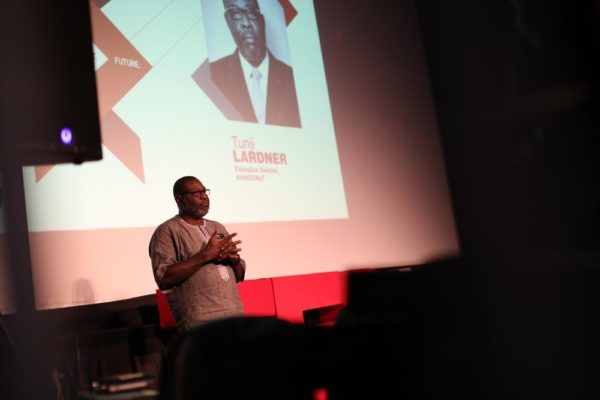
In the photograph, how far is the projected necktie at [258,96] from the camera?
4309 mm

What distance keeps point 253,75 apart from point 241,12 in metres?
0.40

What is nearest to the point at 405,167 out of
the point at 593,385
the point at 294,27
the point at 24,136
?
the point at 294,27

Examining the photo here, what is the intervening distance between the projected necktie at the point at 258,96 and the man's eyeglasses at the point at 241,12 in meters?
0.34

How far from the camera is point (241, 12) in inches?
170

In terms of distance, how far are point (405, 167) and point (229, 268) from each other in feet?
9.99

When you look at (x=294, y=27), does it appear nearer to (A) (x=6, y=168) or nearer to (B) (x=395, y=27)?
(B) (x=395, y=27)

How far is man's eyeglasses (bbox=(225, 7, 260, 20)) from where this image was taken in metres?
4.25

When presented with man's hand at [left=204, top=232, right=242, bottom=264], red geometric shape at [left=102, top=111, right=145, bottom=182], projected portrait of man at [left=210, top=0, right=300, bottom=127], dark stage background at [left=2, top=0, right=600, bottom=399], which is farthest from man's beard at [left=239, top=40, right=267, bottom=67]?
dark stage background at [left=2, top=0, right=600, bottom=399]

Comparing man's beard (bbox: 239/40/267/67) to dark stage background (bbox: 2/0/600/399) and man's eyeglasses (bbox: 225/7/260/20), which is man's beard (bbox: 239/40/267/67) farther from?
dark stage background (bbox: 2/0/600/399)

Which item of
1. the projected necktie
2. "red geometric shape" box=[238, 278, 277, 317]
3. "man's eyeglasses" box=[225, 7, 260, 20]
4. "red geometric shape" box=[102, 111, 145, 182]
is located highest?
"man's eyeglasses" box=[225, 7, 260, 20]

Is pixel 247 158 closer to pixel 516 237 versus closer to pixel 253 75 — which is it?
pixel 253 75

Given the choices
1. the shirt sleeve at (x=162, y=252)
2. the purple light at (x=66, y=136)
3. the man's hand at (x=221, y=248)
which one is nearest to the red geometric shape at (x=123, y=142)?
the shirt sleeve at (x=162, y=252)

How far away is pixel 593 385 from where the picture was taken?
24.9 inches

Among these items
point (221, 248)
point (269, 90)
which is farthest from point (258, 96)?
point (221, 248)
